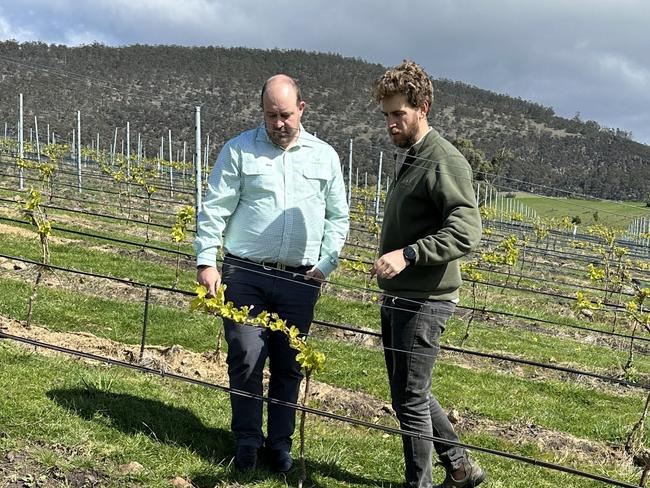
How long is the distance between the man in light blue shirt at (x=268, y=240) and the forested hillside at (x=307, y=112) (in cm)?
4227

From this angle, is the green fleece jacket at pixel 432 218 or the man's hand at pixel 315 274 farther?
the man's hand at pixel 315 274

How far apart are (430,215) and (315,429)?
78.4 inches

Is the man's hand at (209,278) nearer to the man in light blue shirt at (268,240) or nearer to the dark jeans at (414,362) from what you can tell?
the man in light blue shirt at (268,240)

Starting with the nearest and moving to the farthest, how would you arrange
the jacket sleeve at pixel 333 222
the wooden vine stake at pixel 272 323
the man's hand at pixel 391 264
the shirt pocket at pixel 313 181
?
the man's hand at pixel 391 264 → the wooden vine stake at pixel 272 323 → the shirt pocket at pixel 313 181 → the jacket sleeve at pixel 333 222

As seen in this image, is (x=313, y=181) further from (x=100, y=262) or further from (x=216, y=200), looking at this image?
(x=100, y=262)

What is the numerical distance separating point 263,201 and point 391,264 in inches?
30.1

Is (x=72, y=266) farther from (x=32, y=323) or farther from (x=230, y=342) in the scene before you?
(x=230, y=342)

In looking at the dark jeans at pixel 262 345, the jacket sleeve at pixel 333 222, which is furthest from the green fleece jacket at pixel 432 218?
the dark jeans at pixel 262 345

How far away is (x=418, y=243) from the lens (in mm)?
2438

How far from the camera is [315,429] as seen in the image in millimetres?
4035

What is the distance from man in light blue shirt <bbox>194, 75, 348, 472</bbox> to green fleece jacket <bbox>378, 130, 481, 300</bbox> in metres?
0.40

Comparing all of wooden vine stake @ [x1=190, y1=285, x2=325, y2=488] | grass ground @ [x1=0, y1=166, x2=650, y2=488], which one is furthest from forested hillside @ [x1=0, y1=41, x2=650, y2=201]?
wooden vine stake @ [x1=190, y1=285, x2=325, y2=488]

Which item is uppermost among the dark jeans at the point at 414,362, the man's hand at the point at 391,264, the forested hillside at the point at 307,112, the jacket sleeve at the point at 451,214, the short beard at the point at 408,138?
the forested hillside at the point at 307,112

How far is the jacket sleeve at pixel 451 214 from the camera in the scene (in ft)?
7.96
